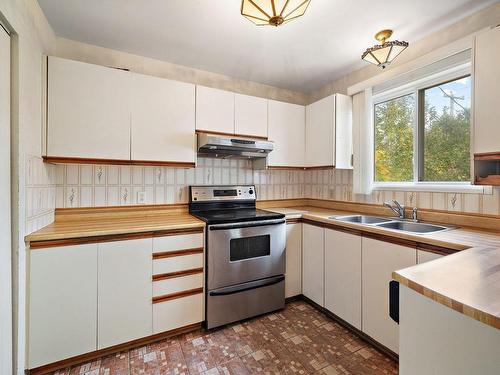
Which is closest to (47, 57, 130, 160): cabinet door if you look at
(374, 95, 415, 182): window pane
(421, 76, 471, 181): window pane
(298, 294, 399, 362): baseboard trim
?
(298, 294, 399, 362): baseboard trim

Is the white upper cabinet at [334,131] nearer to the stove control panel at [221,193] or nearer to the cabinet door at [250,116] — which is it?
the cabinet door at [250,116]

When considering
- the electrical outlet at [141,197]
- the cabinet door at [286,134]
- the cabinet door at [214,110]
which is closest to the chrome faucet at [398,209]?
the cabinet door at [286,134]

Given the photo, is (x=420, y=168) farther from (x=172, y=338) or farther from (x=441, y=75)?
(x=172, y=338)

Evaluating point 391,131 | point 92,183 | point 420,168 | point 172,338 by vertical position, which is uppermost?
point 391,131

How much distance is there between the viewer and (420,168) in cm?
217

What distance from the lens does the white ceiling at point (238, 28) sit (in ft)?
5.39

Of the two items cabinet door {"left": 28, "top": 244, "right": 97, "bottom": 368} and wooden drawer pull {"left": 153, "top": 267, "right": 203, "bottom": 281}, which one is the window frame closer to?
wooden drawer pull {"left": 153, "top": 267, "right": 203, "bottom": 281}

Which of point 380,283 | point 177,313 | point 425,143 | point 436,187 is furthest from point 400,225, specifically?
point 177,313

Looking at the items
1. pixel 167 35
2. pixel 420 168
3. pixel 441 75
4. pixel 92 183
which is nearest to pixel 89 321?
pixel 92 183

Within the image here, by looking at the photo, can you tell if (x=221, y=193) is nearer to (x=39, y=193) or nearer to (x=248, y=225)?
(x=248, y=225)

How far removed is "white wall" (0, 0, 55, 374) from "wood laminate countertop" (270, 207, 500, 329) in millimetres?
1890

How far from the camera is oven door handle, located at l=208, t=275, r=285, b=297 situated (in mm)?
1986

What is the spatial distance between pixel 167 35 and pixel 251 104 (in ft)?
3.07

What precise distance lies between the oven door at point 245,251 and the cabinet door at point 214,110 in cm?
94
